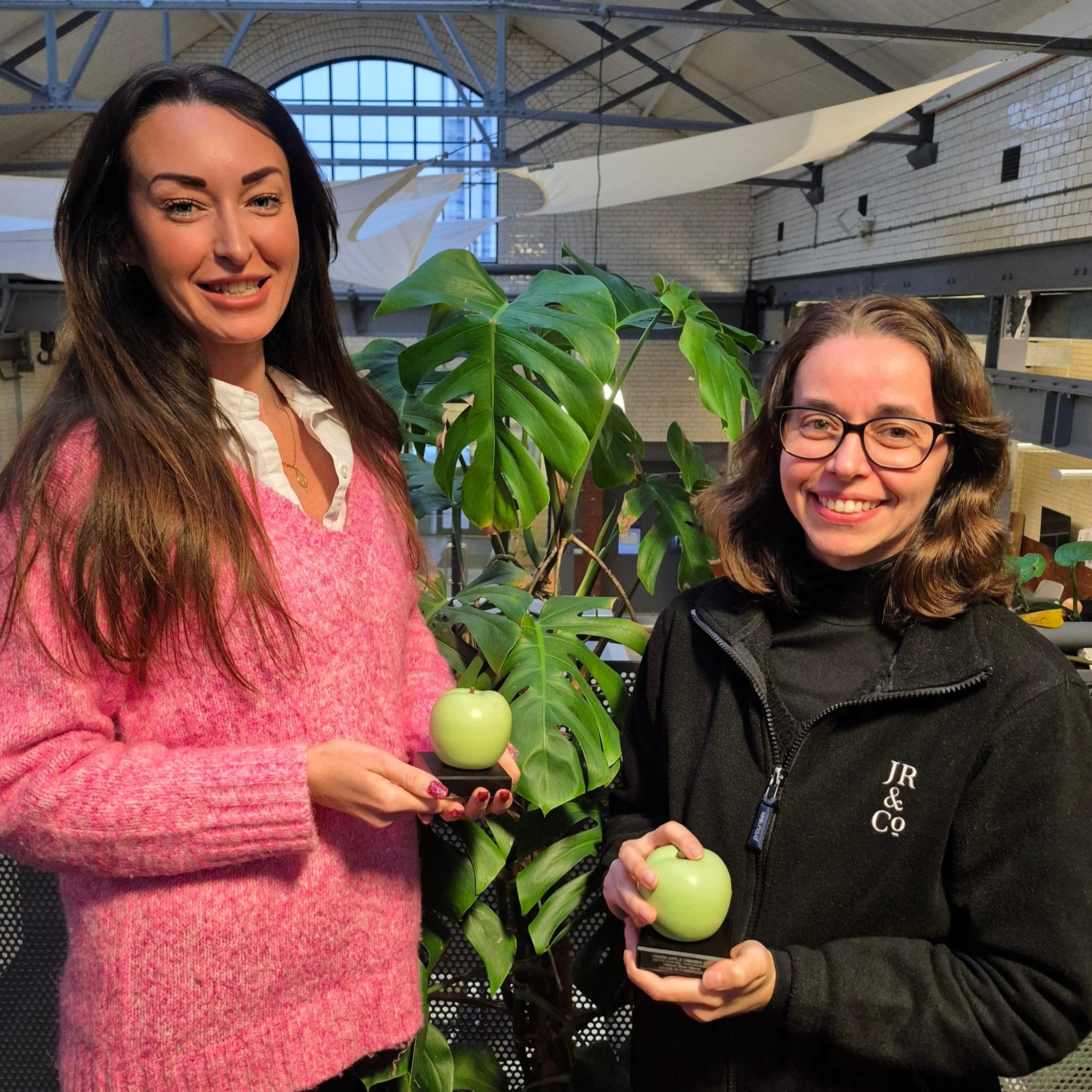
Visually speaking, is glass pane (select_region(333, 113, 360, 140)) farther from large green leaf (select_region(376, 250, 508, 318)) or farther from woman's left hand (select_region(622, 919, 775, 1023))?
woman's left hand (select_region(622, 919, 775, 1023))

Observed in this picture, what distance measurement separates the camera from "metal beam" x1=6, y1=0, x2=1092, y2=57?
4332mm

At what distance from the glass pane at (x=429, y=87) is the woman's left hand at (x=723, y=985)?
10.8 m

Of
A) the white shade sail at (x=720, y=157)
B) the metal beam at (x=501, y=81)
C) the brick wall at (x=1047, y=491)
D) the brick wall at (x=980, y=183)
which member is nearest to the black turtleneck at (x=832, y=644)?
the white shade sail at (x=720, y=157)

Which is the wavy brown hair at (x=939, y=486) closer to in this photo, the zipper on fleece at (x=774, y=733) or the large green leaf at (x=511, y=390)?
the zipper on fleece at (x=774, y=733)

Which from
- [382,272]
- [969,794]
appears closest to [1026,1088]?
[969,794]

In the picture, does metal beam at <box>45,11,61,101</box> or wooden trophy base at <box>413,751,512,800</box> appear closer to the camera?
wooden trophy base at <box>413,751,512,800</box>

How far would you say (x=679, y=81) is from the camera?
7824 mm

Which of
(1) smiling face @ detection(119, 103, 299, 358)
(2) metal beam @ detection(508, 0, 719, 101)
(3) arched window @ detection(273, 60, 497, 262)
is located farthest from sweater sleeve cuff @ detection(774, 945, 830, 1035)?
(3) arched window @ detection(273, 60, 497, 262)

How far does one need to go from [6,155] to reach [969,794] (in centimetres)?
1108

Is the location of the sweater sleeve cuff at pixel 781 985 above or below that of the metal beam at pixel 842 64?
below

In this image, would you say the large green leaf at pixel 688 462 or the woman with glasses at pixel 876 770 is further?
the large green leaf at pixel 688 462

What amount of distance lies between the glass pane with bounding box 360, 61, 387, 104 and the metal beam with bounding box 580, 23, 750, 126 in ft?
9.98

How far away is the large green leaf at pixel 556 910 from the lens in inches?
58.4

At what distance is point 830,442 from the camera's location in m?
1.09
